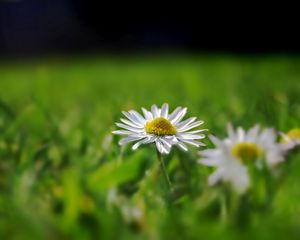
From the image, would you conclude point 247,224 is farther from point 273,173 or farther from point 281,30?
point 281,30

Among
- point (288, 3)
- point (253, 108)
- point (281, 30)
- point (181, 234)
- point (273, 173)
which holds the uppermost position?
point (288, 3)

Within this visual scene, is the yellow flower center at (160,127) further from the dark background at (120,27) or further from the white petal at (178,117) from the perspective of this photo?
the dark background at (120,27)

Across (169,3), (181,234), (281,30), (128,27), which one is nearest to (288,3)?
(281,30)

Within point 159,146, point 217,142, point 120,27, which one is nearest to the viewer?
point 217,142

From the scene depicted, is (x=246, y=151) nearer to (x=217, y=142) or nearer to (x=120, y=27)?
(x=217, y=142)

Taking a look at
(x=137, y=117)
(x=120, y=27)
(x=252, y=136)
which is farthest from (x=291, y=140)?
(x=120, y=27)

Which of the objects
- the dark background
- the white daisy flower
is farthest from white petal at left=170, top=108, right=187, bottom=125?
the dark background

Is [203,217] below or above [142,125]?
below
